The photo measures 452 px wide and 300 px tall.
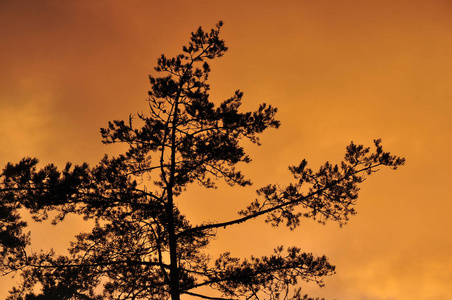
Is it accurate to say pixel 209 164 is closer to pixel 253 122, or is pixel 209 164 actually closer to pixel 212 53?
pixel 253 122

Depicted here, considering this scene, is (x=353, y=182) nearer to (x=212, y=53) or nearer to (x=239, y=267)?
(x=239, y=267)

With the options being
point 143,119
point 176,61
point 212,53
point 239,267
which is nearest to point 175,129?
point 143,119

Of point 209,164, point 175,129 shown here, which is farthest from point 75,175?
point 209,164

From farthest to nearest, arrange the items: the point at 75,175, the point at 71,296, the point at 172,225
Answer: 1. the point at 71,296
2. the point at 172,225
3. the point at 75,175

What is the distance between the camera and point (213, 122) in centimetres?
915

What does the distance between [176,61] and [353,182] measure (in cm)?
620

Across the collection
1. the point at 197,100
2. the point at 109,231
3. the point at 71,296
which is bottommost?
the point at 71,296

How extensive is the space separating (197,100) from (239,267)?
5142mm

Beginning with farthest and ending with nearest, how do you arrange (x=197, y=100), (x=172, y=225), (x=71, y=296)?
1. (x=71, y=296)
2. (x=197, y=100)
3. (x=172, y=225)

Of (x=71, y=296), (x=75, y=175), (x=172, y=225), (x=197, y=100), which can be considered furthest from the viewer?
(x=71, y=296)

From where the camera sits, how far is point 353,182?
830 cm

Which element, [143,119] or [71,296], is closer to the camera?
[143,119]

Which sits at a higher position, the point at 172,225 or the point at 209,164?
the point at 209,164

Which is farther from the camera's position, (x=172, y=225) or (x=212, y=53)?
(x=212, y=53)
